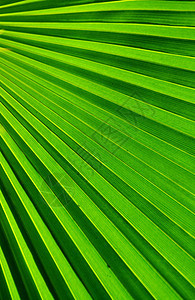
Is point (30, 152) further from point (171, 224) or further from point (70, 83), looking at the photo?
point (171, 224)

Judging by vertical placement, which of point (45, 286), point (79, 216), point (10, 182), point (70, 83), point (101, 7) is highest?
point (101, 7)

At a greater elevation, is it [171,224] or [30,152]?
[171,224]

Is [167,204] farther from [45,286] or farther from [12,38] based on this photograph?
[12,38]

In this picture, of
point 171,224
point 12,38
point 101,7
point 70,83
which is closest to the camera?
point 171,224

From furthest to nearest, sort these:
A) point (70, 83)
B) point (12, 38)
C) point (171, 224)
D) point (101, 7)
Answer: point (12, 38) < point (70, 83) < point (101, 7) < point (171, 224)

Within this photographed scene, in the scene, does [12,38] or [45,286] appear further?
[12,38]

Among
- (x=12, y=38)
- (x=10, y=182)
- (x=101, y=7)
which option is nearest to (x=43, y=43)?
(x=12, y=38)
